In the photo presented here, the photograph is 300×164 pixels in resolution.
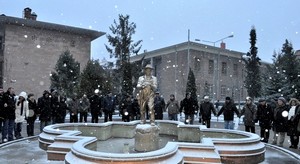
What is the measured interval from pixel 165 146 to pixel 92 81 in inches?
791

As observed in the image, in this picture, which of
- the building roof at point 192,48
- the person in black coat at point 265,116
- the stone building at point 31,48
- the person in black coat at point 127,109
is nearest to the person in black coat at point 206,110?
the person in black coat at point 265,116

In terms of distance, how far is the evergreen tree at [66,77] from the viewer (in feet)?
88.0

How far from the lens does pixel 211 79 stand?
151ft

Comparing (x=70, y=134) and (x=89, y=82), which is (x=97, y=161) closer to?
(x=70, y=134)

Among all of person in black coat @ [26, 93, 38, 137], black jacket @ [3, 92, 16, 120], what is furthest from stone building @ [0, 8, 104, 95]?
black jacket @ [3, 92, 16, 120]

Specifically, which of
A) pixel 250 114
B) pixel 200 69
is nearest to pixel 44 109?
pixel 250 114

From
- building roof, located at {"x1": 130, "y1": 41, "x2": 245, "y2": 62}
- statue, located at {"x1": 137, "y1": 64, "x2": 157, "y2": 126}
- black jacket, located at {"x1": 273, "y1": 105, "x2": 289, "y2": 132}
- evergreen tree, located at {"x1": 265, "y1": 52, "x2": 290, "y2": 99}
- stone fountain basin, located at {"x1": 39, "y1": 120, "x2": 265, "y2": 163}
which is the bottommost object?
stone fountain basin, located at {"x1": 39, "y1": 120, "x2": 265, "y2": 163}

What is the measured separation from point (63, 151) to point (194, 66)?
3631cm

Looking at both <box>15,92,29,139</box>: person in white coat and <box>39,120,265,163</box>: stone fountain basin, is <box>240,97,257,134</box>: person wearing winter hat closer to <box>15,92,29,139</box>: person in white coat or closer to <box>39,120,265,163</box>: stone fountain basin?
<box>39,120,265,163</box>: stone fountain basin

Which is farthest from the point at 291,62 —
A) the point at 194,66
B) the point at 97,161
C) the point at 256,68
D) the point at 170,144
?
the point at 97,161

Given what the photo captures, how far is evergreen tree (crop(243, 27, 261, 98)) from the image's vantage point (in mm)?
33469

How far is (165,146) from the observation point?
727 cm

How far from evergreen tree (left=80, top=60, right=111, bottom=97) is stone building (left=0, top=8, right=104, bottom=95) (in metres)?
9.49

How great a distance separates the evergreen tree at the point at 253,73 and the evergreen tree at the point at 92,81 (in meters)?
15.6
